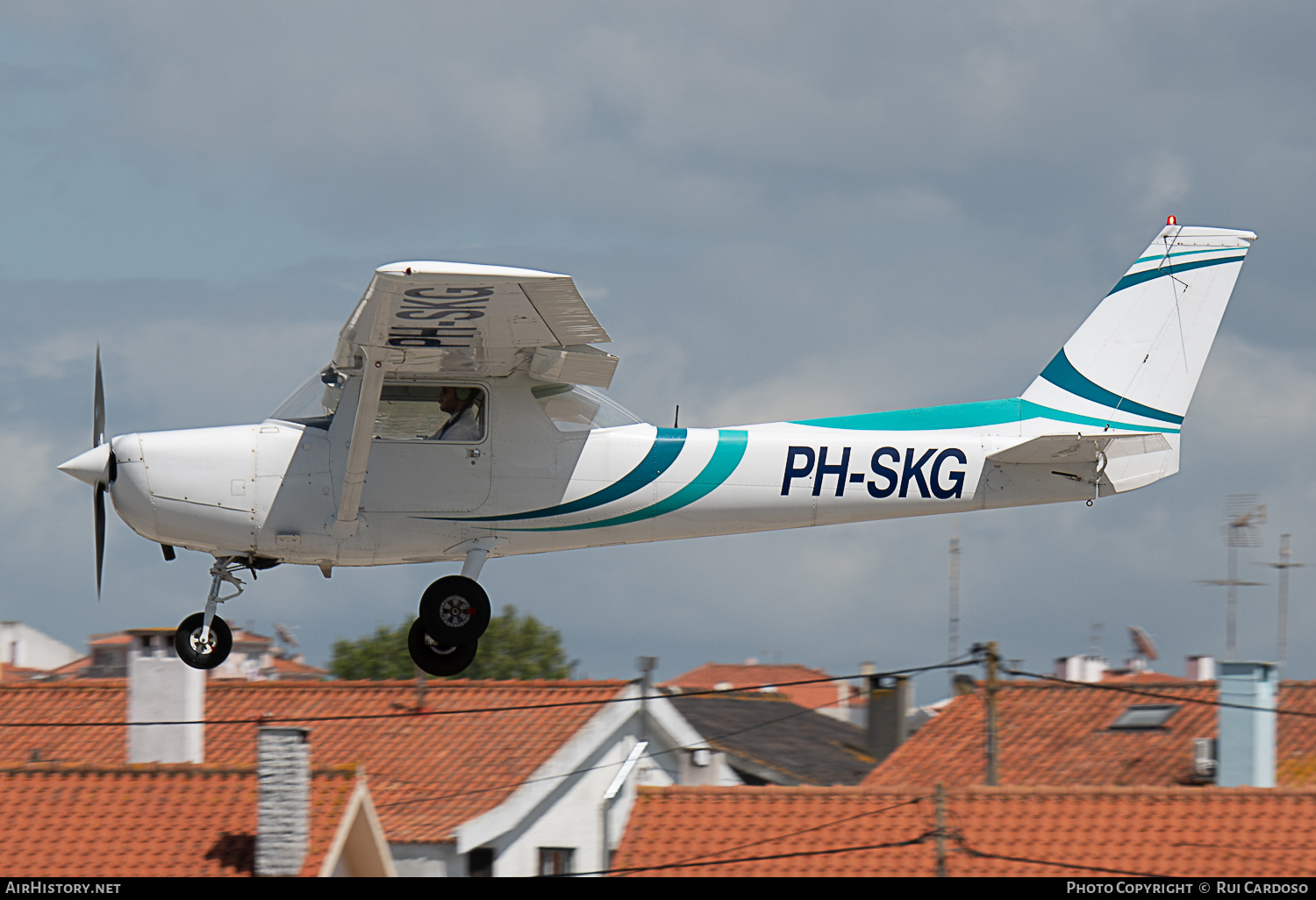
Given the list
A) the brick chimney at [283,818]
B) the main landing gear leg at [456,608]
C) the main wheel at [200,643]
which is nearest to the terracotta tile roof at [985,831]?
the brick chimney at [283,818]

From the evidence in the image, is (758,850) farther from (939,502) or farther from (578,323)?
(578,323)

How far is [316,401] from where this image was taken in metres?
12.2

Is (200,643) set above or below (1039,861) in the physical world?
above

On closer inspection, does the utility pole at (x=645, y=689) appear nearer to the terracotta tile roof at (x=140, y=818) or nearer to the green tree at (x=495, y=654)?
the terracotta tile roof at (x=140, y=818)

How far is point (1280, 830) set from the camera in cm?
1827

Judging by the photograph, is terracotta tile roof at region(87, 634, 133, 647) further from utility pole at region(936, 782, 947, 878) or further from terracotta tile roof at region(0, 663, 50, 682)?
utility pole at region(936, 782, 947, 878)

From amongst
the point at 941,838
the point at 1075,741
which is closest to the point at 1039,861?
the point at 941,838

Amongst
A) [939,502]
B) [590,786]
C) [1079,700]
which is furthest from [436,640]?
[1079,700]

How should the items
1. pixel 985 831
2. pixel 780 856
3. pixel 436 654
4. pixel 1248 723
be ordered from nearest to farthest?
pixel 436 654 → pixel 780 856 → pixel 985 831 → pixel 1248 723

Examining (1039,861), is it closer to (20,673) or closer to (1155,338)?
(1155,338)

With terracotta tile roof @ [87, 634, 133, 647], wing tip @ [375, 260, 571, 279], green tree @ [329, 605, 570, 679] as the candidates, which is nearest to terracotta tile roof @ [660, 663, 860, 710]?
green tree @ [329, 605, 570, 679]

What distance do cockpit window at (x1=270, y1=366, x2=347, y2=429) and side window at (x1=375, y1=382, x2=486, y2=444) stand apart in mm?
374

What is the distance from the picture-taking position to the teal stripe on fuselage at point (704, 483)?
1266 cm

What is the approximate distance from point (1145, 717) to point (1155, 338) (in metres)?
12.7
